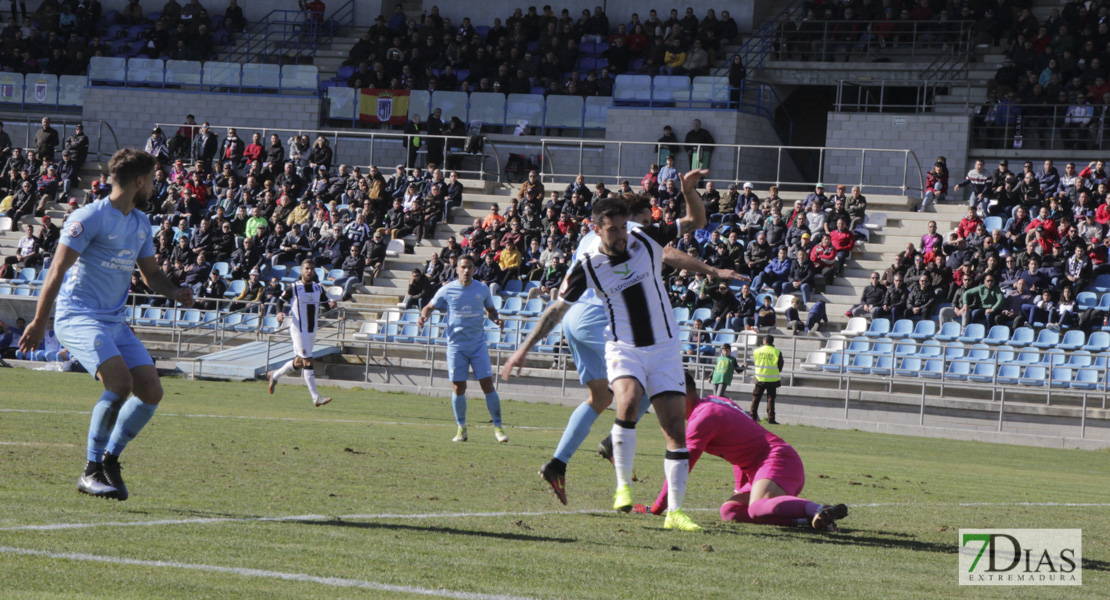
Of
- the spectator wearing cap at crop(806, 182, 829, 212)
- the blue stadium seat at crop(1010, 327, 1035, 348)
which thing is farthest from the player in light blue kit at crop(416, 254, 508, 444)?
the spectator wearing cap at crop(806, 182, 829, 212)

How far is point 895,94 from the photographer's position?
37531 millimetres

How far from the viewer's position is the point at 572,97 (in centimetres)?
3781

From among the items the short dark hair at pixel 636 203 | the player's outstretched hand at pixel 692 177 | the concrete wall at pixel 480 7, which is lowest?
the short dark hair at pixel 636 203

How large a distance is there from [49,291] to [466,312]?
8029mm

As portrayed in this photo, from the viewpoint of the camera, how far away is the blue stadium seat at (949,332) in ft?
81.8

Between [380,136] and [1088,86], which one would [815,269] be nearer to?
[1088,86]

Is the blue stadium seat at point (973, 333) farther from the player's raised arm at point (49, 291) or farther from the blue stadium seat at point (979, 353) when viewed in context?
the player's raised arm at point (49, 291)

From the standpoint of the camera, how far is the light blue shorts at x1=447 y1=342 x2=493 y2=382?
15.0 meters

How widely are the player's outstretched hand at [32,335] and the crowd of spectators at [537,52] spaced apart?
31.6m

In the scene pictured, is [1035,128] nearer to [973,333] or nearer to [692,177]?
[973,333]

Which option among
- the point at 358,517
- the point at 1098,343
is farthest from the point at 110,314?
the point at 1098,343

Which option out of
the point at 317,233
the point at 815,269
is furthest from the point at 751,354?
the point at 317,233

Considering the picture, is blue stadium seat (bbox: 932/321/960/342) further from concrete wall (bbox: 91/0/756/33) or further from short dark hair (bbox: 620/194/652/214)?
short dark hair (bbox: 620/194/652/214)

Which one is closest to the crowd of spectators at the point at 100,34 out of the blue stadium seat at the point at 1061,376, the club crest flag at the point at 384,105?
the club crest flag at the point at 384,105
